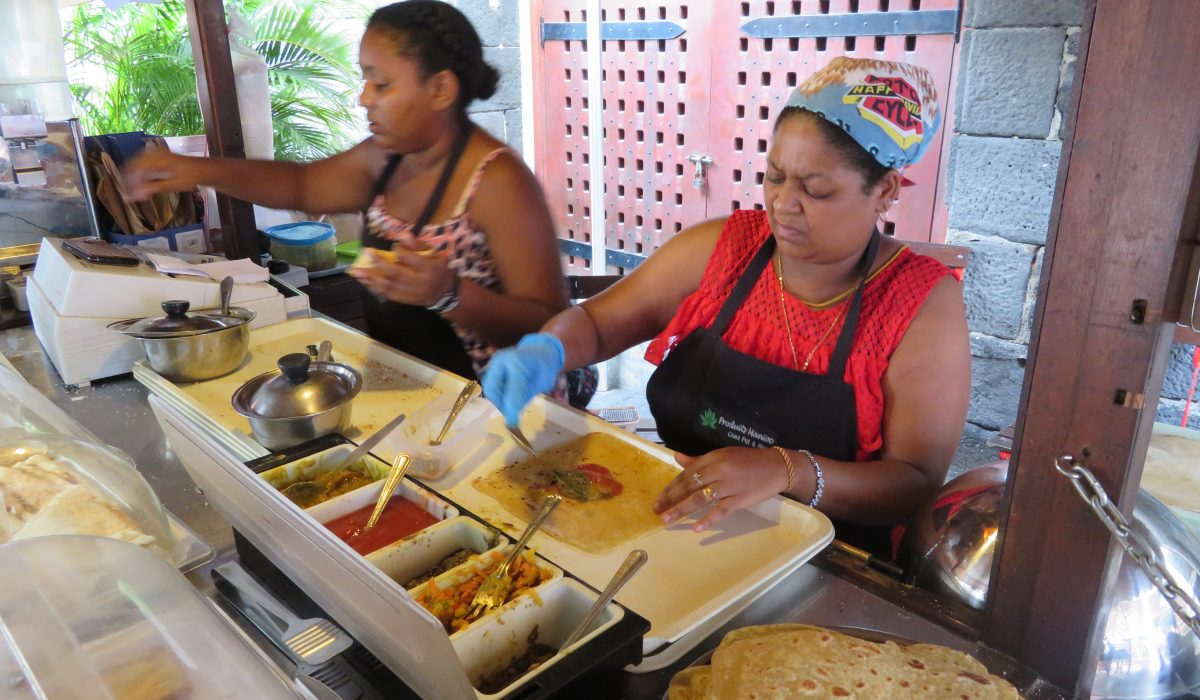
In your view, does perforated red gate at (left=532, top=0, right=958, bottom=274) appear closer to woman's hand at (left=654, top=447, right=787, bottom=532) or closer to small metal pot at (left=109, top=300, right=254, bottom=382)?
woman's hand at (left=654, top=447, right=787, bottom=532)

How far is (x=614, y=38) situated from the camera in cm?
545

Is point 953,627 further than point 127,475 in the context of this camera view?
No

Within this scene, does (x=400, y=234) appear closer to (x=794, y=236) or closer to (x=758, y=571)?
(x=794, y=236)

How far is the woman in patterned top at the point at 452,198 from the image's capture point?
2227mm

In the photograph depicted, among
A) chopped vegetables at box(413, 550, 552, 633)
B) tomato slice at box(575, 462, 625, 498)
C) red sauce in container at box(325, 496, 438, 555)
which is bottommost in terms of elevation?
tomato slice at box(575, 462, 625, 498)

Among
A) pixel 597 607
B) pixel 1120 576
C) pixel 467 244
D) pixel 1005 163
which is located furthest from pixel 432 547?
pixel 1005 163

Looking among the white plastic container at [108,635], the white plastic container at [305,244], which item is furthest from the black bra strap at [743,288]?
the white plastic container at [305,244]

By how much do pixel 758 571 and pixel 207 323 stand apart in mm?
1651

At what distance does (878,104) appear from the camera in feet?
5.57

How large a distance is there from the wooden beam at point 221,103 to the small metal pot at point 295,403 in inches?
69.9

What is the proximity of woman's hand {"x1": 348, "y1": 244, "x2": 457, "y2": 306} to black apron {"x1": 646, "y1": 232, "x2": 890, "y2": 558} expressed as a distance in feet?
2.06

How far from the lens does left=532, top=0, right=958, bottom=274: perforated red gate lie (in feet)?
13.7

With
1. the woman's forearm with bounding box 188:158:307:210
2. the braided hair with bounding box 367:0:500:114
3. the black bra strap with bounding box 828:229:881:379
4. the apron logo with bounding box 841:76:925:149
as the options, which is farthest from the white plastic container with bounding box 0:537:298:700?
the woman's forearm with bounding box 188:158:307:210

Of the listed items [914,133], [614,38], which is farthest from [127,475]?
[614,38]
